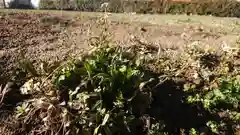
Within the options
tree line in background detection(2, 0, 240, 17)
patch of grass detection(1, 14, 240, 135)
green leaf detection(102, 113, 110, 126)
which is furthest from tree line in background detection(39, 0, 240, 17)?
green leaf detection(102, 113, 110, 126)

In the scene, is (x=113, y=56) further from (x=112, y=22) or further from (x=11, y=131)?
(x=112, y=22)

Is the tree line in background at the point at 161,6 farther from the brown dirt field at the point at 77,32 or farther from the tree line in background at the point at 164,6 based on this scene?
the brown dirt field at the point at 77,32

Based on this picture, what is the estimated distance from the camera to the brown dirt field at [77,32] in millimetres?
5611

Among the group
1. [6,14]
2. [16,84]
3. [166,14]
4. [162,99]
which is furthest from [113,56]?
[166,14]

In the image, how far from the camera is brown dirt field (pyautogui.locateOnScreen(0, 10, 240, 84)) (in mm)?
5611

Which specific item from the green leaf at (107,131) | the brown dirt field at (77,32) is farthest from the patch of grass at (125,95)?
the brown dirt field at (77,32)

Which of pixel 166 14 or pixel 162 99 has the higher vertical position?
pixel 166 14

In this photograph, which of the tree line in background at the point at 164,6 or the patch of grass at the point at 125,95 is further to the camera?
the tree line in background at the point at 164,6

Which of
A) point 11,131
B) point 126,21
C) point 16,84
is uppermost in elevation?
point 126,21

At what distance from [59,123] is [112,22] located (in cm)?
263

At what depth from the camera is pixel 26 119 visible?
454 cm

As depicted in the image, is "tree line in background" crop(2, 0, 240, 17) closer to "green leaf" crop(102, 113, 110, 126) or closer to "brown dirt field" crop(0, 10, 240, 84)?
"brown dirt field" crop(0, 10, 240, 84)

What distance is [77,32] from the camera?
250 inches

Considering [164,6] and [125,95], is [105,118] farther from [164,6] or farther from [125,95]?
[164,6]
